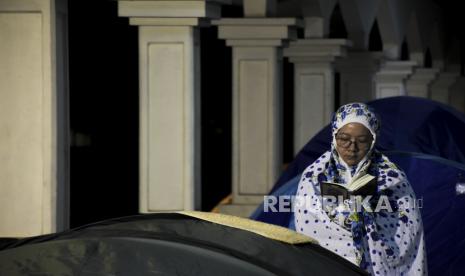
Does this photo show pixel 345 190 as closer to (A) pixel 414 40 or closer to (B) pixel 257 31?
(B) pixel 257 31

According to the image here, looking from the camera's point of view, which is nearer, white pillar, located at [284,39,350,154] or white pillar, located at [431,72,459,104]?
white pillar, located at [284,39,350,154]

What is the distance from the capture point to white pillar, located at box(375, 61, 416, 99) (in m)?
27.7

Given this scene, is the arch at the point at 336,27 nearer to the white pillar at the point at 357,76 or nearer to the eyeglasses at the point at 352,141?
the white pillar at the point at 357,76

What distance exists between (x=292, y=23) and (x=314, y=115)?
404 cm

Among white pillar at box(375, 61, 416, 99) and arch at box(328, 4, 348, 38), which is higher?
arch at box(328, 4, 348, 38)

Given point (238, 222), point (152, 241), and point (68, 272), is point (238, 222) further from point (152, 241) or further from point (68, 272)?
point (68, 272)

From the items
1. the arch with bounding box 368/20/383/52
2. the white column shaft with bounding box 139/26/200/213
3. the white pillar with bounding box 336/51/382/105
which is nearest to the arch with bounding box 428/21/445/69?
the arch with bounding box 368/20/383/52

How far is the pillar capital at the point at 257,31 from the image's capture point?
51.4 feet

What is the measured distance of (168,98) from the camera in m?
12.2

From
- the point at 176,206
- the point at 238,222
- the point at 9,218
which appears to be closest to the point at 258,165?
the point at 176,206

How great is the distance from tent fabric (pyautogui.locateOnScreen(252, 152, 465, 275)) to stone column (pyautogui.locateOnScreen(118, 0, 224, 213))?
11.3ft

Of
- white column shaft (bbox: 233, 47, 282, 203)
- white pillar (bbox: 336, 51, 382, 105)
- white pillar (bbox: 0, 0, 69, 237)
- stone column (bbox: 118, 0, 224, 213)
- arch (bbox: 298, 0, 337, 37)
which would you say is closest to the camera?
white pillar (bbox: 0, 0, 69, 237)

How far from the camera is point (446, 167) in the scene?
29.5 ft

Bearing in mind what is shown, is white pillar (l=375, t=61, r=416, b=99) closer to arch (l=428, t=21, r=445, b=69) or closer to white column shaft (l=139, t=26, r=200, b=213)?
arch (l=428, t=21, r=445, b=69)
